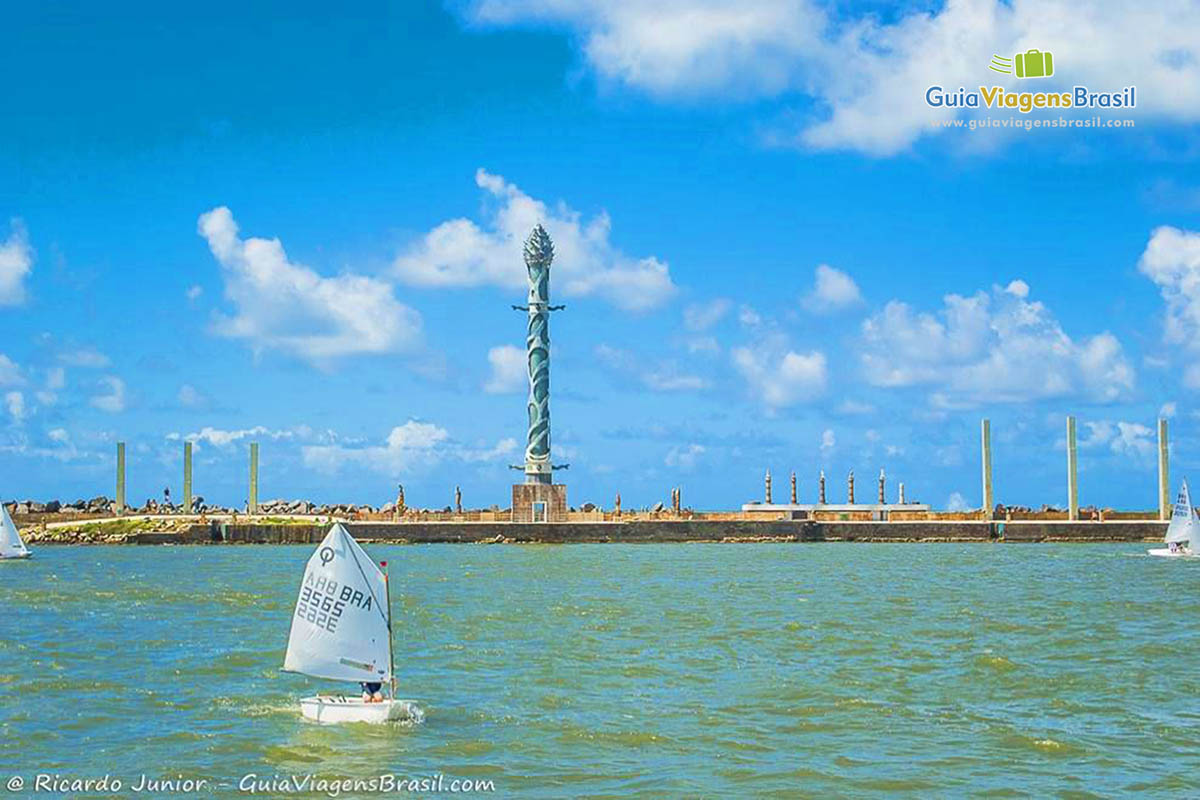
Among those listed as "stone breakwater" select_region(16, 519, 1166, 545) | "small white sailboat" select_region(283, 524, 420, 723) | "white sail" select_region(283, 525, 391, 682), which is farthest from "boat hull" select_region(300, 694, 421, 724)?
"stone breakwater" select_region(16, 519, 1166, 545)

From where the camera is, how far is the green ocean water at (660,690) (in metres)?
19.3

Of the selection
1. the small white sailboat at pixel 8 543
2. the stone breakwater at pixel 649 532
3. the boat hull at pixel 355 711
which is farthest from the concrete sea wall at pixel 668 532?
the boat hull at pixel 355 711

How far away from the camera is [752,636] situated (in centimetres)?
3450

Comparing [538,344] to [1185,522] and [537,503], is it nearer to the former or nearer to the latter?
[537,503]

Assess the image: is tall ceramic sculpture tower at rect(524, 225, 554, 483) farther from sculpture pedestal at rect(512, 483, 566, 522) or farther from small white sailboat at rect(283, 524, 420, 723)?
small white sailboat at rect(283, 524, 420, 723)

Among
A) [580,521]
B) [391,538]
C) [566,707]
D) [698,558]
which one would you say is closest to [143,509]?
[391,538]

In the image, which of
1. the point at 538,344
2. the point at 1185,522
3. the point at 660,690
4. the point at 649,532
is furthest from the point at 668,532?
the point at 660,690

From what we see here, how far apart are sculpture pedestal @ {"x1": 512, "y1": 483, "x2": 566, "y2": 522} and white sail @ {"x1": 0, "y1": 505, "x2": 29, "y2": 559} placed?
3650 centimetres

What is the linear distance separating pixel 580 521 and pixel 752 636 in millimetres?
66597

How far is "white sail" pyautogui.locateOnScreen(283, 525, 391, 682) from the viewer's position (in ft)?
70.7

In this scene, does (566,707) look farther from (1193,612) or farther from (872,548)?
(872,548)

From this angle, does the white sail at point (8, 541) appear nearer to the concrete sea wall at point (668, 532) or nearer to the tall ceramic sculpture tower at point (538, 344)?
the concrete sea wall at point (668, 532)

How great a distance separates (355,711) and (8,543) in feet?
199

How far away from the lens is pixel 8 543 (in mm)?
75062
